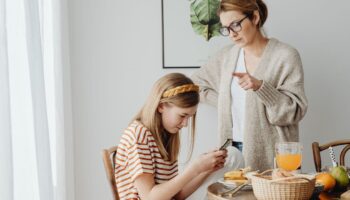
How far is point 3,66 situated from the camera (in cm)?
173

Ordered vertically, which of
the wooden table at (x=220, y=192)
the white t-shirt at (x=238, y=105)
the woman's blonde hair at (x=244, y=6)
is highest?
the woman's blonde hair at (x=244, y=6)

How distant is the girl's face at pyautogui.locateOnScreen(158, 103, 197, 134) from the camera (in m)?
1.86

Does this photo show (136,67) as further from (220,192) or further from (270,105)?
(220,192)

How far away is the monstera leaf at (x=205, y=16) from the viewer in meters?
2.84

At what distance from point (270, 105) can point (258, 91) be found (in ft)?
0.36

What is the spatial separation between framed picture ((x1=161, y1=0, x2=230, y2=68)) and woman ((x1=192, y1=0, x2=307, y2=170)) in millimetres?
311

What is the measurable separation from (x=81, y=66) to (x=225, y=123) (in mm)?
879

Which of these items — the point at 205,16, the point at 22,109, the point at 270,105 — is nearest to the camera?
the point at 22,109

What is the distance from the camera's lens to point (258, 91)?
7.54ft

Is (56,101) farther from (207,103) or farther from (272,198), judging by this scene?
(272,198)

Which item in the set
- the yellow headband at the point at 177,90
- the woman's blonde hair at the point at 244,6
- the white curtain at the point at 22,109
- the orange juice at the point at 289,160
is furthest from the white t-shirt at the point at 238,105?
the white curtain at the point at 22,109

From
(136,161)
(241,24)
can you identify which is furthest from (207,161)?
(241,24)

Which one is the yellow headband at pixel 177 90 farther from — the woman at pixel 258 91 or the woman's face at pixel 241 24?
the woman's face at pixel 241 24

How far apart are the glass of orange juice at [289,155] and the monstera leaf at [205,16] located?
3.67ft
